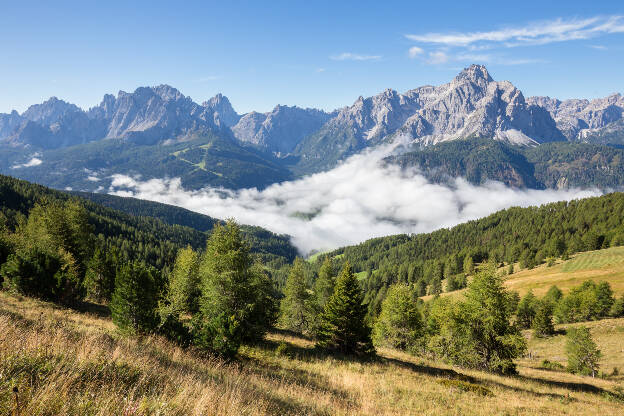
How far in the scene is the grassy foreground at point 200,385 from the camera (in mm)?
5199

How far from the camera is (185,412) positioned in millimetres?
5652

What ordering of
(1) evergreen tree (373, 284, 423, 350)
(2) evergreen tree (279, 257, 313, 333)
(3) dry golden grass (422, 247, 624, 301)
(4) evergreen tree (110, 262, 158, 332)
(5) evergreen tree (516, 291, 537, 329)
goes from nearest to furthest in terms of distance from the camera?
1. (4) evergreen tree (110, 262, 158, 332)
2. (1) evergreen tree (373, 284, 423, 350)
3. (2) evergreen tree (279, 257, 313, 333)
4. (5) evergreen tree (516, 291, 537, 329)
5. (3) dry golden grass (422, 247, 624, 301)

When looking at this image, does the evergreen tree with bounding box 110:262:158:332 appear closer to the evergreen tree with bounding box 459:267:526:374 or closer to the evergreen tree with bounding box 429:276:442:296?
the evergreen tree with bounding box 459:267:526:374

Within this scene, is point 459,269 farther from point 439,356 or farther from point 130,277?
point 130,277

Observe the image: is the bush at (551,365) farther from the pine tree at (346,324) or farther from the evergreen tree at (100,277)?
the evergreen tree at (100,277)

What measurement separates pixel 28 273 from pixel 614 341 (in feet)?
315

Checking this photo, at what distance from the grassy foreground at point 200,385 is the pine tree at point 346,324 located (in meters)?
5.77

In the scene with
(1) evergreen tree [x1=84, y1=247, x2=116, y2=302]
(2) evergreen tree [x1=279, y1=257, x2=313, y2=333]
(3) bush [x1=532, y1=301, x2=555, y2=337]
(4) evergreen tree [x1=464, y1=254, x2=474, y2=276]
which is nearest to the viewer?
(1) evergreen tree [x1=84, y1=247, x2=116, y2=302]

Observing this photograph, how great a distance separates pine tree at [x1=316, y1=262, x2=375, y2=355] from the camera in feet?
91.5

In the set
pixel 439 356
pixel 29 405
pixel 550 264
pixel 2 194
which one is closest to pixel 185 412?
pixel 29 405

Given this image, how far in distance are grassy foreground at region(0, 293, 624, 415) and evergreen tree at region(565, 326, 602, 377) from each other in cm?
2635

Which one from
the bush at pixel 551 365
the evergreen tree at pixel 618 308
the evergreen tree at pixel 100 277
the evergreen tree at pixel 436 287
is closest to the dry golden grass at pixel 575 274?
the evergreen tree at pixel 618 308

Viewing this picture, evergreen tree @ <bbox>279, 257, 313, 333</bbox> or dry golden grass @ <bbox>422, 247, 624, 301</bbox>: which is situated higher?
dry golden grass @ <bbox>422, 247, 624, 301</bbox>

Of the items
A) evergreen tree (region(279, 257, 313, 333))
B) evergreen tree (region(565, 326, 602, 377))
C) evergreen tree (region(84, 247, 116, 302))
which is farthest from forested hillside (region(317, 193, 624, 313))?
evergreen tree (region(84, 247, 116, 302))
